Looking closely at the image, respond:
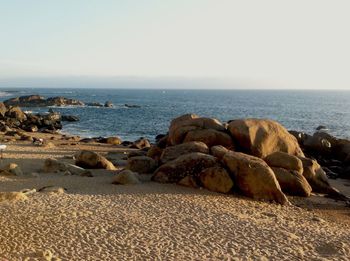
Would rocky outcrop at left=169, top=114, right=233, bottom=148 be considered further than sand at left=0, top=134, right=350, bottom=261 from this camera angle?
Yes

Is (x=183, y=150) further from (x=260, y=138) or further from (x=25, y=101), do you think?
(x=25, y=101)

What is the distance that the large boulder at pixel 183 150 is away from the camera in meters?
23.7

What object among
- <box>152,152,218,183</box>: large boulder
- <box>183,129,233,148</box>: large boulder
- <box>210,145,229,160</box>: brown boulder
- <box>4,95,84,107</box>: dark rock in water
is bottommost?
<box>4,95,84,107</box>: dark rock in water

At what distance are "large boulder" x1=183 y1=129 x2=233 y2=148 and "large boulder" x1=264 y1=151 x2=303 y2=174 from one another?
2.93 metres

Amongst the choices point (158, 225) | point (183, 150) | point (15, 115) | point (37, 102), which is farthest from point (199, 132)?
point (37, 102)

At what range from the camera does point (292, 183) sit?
22.4m

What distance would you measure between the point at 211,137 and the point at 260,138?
2889 millimetres

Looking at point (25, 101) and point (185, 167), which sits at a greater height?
point (185, 167)

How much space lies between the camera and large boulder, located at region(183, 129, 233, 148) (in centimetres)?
2583

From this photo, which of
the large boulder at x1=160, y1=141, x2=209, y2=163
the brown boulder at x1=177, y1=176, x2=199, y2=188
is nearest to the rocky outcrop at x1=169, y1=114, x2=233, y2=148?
the large boulder at x1=160, y1=141, x2=209, y2=163

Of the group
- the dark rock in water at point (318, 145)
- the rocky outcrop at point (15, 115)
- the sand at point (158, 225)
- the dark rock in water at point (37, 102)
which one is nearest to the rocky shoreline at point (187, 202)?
the sand at point (158, 225)

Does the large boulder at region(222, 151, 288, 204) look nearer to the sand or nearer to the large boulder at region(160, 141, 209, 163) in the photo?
the sand

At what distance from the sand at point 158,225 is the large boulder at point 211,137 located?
18.7ft

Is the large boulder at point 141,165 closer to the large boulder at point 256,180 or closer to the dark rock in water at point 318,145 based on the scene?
the large boulder at point 256,180
